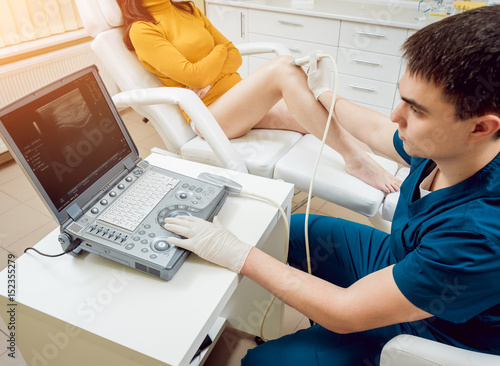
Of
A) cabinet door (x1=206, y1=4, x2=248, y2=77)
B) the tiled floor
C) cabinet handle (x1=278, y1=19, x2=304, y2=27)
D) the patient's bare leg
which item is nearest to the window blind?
the tiled floor

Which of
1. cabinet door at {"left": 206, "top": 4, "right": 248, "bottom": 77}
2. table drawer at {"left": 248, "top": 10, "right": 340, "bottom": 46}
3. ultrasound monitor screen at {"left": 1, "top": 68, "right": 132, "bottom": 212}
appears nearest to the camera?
ultrasound monitor screen at {"left": 1, "top": 68, "right": 132, "bottom": 212}

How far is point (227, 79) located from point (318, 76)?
0.56 meters

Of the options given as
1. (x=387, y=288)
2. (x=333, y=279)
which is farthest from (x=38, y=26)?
(x=387, y=288)

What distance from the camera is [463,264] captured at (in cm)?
64

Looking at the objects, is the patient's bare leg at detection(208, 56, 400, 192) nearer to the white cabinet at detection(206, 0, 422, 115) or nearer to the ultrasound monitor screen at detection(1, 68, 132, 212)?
the ultrasound monitor screen at detection(1, 68, 132, 212)

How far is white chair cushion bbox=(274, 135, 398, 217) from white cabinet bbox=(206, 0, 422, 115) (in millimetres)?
1132

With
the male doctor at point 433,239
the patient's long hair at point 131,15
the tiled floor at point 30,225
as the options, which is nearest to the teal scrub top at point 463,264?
the male doctor at point 433,239

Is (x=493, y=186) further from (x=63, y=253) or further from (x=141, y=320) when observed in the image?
(x=63, y=253)

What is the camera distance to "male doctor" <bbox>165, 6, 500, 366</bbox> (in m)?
0.63

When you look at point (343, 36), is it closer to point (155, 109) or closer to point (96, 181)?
point (155, 109)

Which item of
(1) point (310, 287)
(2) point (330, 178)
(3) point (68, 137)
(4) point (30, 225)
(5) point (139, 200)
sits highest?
(3) point (68, 137)

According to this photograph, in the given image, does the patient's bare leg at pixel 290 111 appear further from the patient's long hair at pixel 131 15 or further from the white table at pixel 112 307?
the white table at pixel 112 307

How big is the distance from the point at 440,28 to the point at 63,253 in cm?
83

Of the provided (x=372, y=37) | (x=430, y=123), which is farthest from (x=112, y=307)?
(x=372, y=37)
